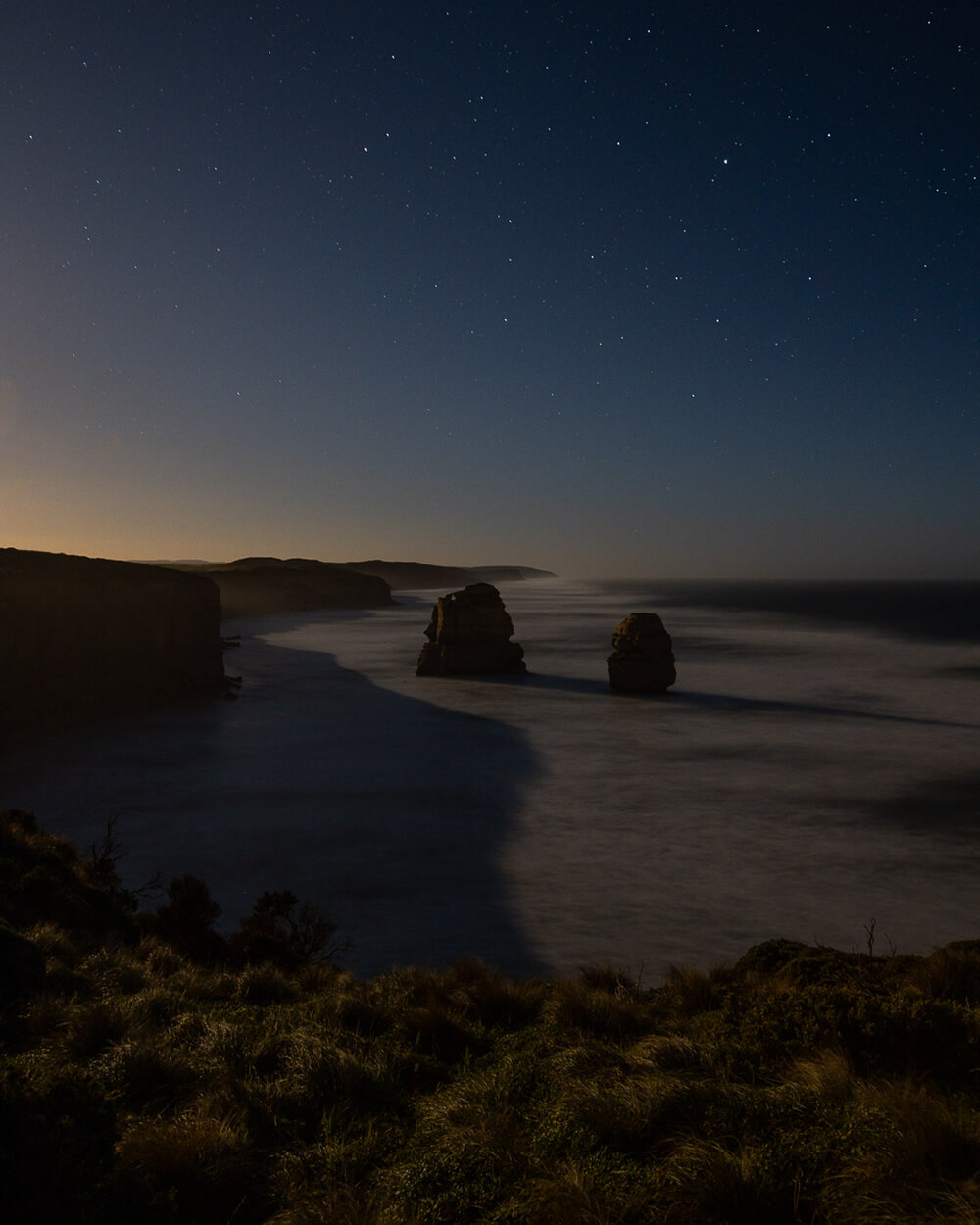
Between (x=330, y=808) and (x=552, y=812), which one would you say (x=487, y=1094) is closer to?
(x=552, y=812)

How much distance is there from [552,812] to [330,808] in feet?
21.7

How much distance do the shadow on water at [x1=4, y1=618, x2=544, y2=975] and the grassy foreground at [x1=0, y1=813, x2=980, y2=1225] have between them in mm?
5448

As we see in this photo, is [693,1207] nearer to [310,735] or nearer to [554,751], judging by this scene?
[554,751]

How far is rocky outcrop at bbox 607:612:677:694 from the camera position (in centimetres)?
4416

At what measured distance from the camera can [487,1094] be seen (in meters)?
5.90

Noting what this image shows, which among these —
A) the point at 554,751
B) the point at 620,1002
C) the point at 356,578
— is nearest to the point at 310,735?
the point at 554,751

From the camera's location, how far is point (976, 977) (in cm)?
789

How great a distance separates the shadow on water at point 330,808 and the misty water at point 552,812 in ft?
0.32

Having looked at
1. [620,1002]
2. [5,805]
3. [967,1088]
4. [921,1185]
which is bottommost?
[5,805]

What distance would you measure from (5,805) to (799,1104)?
23.7 m

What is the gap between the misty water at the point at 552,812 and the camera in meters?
14.9

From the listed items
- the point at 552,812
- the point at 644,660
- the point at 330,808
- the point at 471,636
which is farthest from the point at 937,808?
the point at 471,636

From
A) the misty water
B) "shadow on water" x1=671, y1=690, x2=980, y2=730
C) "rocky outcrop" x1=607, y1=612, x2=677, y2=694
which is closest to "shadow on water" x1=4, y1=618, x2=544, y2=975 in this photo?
the misty water

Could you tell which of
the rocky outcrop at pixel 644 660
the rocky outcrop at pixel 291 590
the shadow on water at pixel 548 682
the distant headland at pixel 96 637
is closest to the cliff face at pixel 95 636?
the distant headland at pixel 96 637
